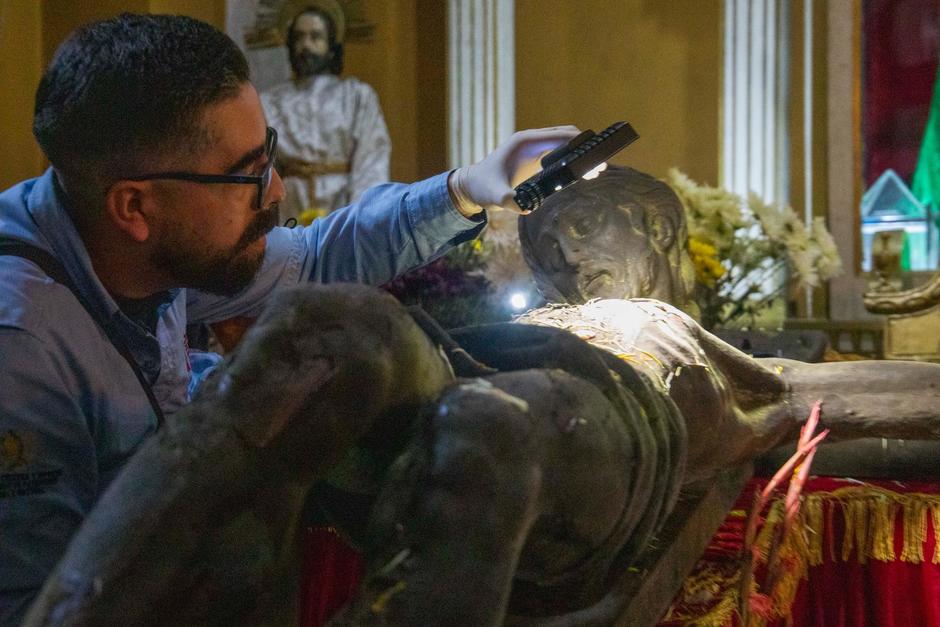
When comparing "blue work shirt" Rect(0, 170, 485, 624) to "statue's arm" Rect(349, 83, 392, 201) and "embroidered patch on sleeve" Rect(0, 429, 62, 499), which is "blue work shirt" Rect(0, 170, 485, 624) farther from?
"statue's arm" Rect(349, 83, 392, 201)

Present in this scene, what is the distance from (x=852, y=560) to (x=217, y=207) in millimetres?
1100

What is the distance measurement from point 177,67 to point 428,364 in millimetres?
452

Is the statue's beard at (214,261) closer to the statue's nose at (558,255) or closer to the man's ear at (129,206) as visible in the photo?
the man's ear at (129,206)

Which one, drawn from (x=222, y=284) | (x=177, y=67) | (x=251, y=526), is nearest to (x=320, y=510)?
(x=251, y=526)

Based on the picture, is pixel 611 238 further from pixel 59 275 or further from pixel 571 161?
pixel 59 275

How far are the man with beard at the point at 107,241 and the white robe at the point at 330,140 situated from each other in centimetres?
309

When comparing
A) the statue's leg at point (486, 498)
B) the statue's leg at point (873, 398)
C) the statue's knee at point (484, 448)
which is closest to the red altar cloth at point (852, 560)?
the statue's leg at point (873, 398)

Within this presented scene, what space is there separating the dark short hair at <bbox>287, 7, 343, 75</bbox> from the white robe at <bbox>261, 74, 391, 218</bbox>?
12 cm

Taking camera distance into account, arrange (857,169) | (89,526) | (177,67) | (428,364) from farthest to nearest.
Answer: (857,169)
(177,67)
(428,364)
(89,526)

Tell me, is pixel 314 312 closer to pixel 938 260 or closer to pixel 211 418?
pixel 211 418

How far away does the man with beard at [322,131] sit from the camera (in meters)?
4.22

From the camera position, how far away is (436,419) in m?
0.72

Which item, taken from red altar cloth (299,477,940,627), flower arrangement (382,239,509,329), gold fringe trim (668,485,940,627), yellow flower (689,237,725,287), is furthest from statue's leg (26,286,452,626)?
yellow flower (689,237,725,287)

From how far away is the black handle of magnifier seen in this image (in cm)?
112
